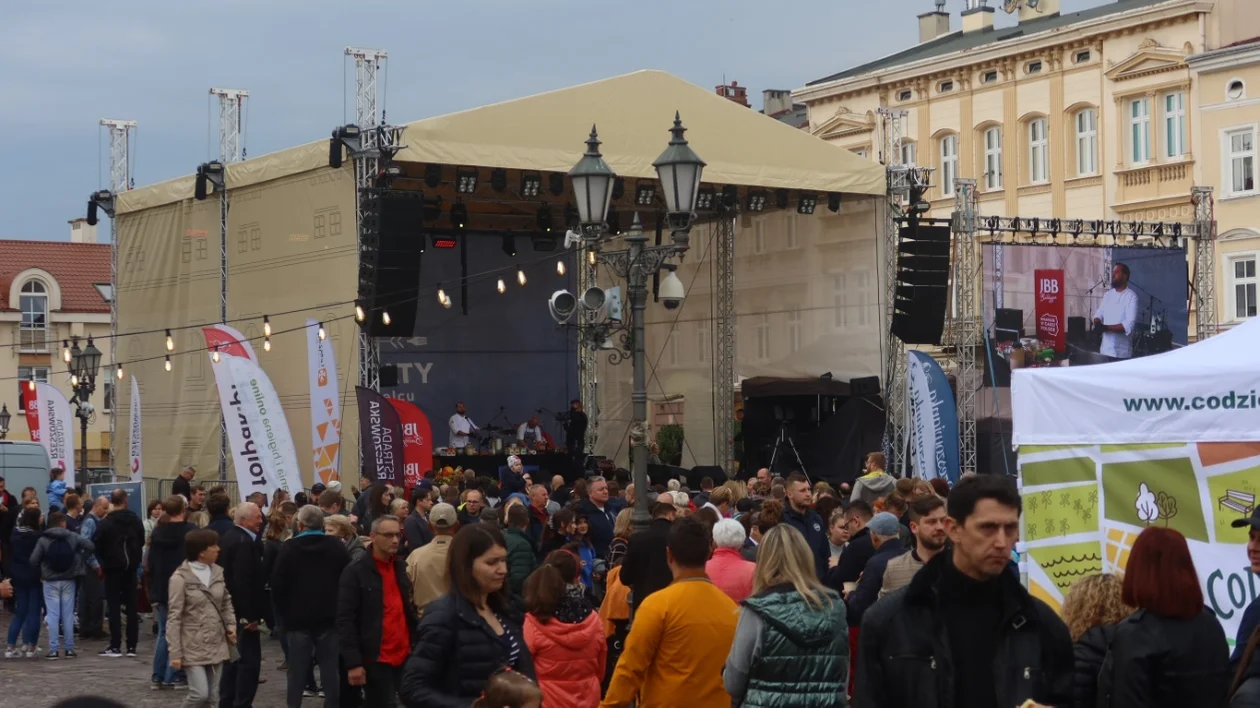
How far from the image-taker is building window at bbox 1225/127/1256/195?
37125 mm

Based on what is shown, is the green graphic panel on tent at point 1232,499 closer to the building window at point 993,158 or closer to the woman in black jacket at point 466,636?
the woman in black jacket at point 466,636

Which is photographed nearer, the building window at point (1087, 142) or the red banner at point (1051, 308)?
the red banner at point (1051, 308)

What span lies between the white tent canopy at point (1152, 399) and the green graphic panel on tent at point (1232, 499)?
0.57 feet

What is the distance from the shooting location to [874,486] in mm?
11836

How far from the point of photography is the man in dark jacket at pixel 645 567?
8875mm

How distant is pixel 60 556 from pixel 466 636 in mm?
10570

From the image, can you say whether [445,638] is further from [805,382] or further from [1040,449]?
[805,382]

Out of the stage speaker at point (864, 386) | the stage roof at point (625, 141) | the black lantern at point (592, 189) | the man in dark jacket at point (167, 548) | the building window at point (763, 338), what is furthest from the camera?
the building window at point (763, 338)

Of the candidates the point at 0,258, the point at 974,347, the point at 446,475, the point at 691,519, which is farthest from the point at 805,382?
the point at 0,258

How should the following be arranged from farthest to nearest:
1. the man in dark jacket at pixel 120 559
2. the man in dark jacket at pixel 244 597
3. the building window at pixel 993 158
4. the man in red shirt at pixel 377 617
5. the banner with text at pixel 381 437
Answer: the building window at pixel 993 158, the banner with text at pixel 381 437, the man in dark jacket at pixel 120 559, the man in dark jacket at pixel 244 597, the man in red shirt at pixel 377 617

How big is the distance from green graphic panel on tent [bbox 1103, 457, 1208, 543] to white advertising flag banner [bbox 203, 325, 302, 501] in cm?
1520

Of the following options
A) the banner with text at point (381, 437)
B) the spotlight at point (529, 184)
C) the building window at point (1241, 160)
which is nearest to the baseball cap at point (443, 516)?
the banner with text at point (381, 437)

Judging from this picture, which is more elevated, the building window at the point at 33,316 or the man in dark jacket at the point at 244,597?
the building window at the point at 33,316

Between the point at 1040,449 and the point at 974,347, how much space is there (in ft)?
57.5
